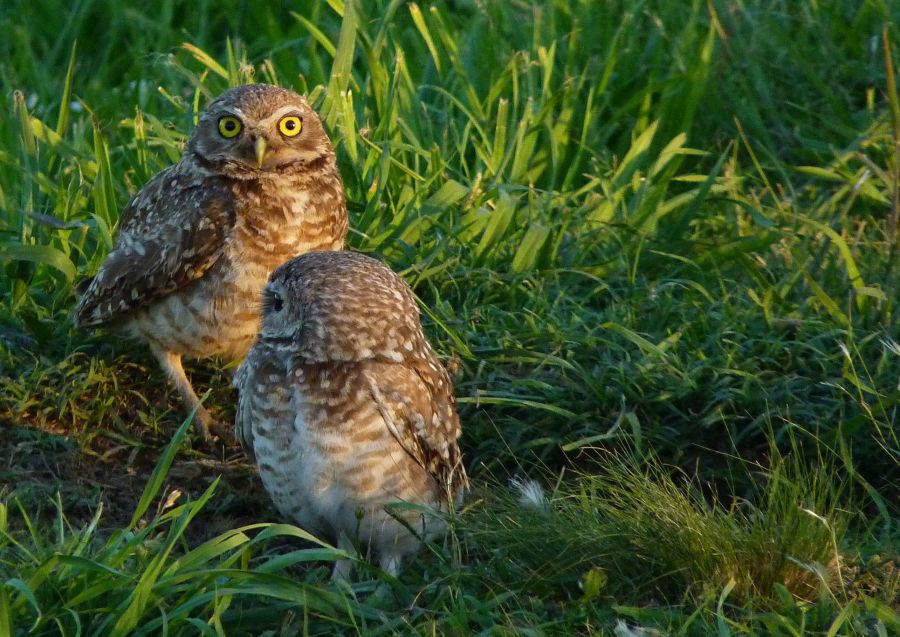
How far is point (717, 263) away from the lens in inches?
210

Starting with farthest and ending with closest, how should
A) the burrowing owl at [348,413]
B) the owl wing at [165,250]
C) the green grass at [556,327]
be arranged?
the owl wing at [165,250] → the burrowing owl at [348,413] → the green grass at [556,327]

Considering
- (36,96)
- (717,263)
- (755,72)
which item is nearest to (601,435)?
(717,263)

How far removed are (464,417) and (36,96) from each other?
3092 millimetres

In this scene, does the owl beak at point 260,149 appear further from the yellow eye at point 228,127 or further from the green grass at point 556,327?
the green grass at point 556,327

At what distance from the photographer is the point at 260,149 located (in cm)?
468

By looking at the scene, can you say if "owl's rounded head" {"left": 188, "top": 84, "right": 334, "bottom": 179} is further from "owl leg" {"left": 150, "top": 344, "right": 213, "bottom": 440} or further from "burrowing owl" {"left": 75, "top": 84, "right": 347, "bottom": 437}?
"owl leg" {"left": 150, "top": 344, "right": 213, "bottom": 440}

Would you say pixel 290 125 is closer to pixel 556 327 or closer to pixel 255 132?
pixel 255 132

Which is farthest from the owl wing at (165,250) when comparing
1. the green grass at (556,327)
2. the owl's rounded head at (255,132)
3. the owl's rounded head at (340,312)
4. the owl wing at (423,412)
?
the owl wing at (423,412)

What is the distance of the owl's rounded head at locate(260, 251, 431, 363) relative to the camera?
153 inches

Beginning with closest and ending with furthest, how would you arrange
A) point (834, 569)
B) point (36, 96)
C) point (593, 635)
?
point (593, 635), point (834, 569), point (36, 96)

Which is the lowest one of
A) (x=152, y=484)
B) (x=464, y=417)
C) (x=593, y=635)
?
(x=464, y=417)

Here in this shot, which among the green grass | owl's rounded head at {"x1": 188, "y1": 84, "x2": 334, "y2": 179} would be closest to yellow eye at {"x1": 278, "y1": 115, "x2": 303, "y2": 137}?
owl's rounded head at {"x1": 188, "y1": 84, "x2": 334, "y2": 179}

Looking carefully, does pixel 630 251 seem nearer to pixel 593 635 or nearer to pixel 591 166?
pixel 591 166

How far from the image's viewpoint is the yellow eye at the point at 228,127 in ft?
15.5
